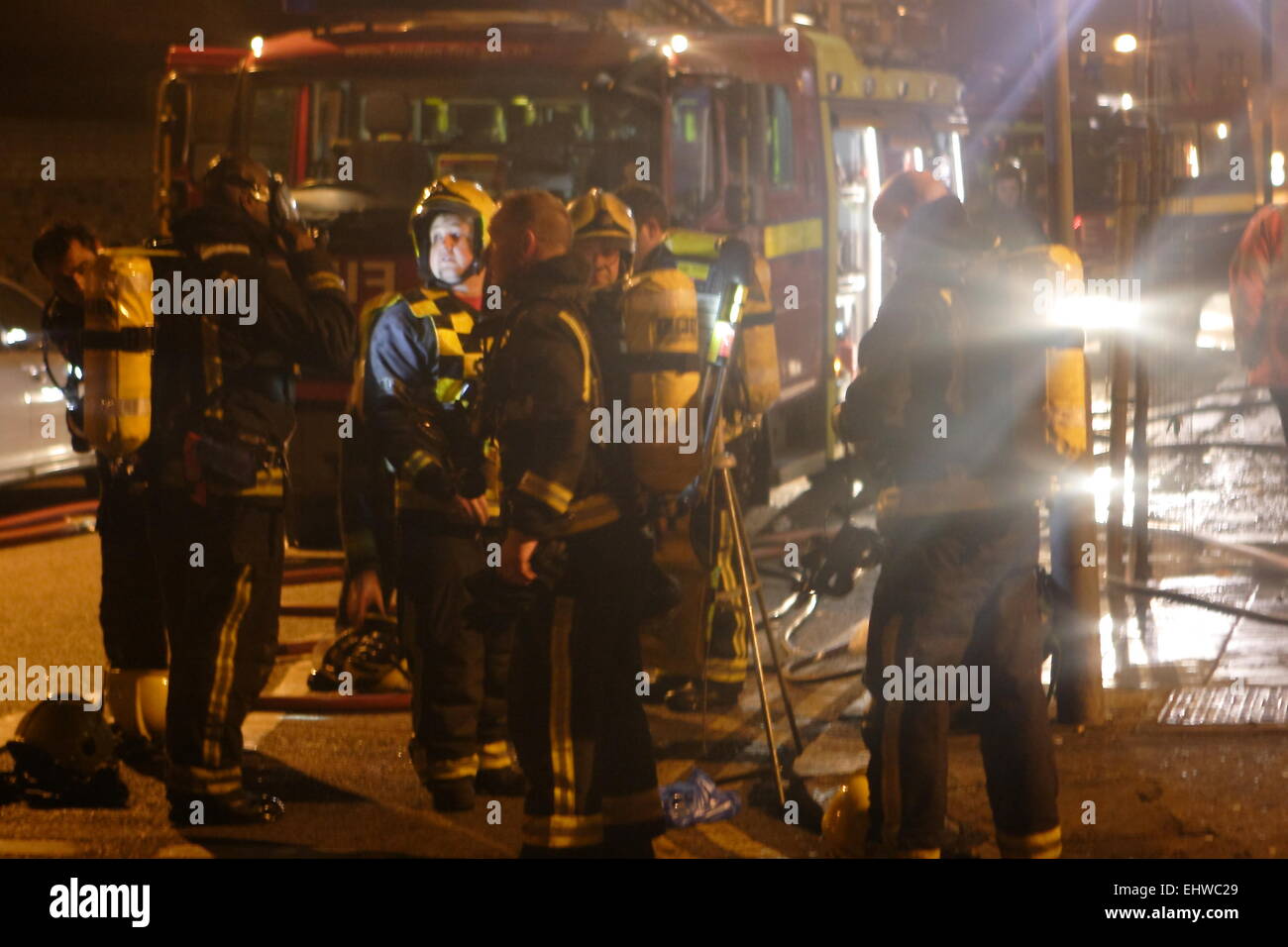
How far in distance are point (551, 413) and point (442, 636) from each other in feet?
4.74

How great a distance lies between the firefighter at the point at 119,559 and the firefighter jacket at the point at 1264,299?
508 centimetres

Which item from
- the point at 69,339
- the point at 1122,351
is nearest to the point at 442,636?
the point at 69,339

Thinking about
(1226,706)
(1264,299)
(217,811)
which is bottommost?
(217,811)

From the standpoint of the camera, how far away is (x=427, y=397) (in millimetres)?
5676

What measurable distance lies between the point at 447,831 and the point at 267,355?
1.60 meters

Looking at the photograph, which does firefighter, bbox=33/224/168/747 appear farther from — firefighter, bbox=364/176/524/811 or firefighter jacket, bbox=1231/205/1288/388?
firefighter jacket, bbox=1231/205/1288/388

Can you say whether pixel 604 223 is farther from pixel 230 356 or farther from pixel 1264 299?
pixel 1264 299

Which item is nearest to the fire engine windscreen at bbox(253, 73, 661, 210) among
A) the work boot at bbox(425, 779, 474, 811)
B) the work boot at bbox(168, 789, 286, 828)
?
the work boot at bbox(425, 779, 474, 811)

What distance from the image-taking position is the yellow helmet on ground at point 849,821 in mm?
5059

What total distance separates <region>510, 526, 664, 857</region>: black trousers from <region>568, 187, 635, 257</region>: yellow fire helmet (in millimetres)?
1407

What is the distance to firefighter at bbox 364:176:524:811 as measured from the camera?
564 centimetres

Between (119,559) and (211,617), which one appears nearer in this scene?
(211,617)

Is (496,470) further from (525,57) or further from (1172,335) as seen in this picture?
(1172,335)
